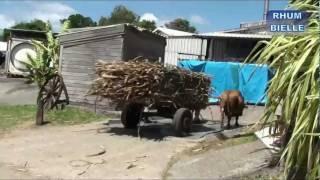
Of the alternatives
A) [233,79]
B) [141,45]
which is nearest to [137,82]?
[141,45]

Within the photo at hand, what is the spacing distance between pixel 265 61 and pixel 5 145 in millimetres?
7849

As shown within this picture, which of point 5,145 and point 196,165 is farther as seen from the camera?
point 5,145

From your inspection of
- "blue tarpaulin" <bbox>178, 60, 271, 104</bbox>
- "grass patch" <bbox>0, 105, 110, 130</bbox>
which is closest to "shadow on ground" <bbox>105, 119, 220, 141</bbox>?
"grass patch" <bbox>0, 105, 110, 130</bbox>

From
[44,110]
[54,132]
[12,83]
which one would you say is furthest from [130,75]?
[12,83]

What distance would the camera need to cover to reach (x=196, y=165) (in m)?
A: 11.1

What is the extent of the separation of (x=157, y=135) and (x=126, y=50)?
17.7ft

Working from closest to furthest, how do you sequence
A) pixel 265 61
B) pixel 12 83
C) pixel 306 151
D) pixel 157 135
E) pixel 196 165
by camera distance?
pixel 306 151
pixel 265 61
pixel 196 165
pixel 157 135
pixel 12 83

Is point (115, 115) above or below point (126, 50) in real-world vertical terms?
below

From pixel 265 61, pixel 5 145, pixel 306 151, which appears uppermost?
pixel 265 61

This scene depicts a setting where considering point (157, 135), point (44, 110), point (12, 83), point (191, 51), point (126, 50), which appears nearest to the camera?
point (157, 135)

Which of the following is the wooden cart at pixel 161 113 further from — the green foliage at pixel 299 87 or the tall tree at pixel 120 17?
the tall tree at pixel 120 17

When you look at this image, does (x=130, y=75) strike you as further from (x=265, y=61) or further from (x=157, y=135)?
(x=265, y=61)

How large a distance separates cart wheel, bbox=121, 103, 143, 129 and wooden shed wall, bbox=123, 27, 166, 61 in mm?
3972

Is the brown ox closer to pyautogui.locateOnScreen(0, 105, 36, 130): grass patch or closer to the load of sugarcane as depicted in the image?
the load of sugarcane
